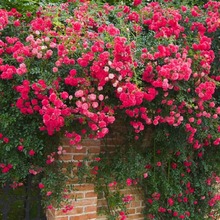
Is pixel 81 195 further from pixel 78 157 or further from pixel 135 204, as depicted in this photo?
pixel 135 204

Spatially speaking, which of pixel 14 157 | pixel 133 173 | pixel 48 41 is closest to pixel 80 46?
pixel 48 41

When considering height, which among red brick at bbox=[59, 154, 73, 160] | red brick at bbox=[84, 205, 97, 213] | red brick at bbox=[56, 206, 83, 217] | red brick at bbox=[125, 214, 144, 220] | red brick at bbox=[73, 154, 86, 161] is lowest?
red brick at bbox=[125, 214, 144, 220]

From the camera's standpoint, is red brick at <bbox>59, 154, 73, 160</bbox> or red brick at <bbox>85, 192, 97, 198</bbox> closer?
red brick at <bbox>59, 154, 73, 160</bbox>

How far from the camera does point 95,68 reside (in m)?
2.42

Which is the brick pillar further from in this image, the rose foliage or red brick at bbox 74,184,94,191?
the rose foliage

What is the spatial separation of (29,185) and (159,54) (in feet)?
5.21

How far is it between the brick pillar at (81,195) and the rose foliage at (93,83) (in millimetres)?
147

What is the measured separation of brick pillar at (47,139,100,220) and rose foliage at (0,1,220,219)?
0.15 meters

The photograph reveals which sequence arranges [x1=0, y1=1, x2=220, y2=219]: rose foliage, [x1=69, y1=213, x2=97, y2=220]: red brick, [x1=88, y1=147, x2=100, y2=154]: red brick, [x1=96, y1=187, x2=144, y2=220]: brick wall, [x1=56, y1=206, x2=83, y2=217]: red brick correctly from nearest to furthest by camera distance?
[x1=0, y1=1, x2=220, y2=219]: rose foliage, [x1=56, y1=206, x2=83, y2=217]: red brick, [x1=69, y1=213, x2=97, y2=220]: red brick, [x1=88, y1=147, x2=100, y2=154]: red brick, [x1=96, y1=187, x2=144, y2=220]: brick wall

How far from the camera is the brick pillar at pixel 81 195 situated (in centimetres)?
300

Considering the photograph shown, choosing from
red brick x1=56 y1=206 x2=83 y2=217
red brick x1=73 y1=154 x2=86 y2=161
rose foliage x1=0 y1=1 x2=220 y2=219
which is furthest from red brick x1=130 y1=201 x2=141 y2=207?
red brick x1=73 y1=154 x2=86 y2=161

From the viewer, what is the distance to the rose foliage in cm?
245

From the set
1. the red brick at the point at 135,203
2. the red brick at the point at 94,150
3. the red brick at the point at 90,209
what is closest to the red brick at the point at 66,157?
the red brick at the point at 94,150

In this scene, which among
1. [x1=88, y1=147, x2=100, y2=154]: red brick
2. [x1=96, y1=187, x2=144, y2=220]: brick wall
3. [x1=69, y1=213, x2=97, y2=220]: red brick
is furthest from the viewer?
[x1=96, y1=187, x2=144, y2=220]: brick wall
